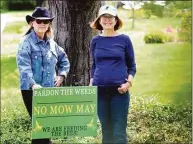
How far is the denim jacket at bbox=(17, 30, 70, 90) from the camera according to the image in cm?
196

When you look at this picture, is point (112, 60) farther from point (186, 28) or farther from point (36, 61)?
point (186, 28)

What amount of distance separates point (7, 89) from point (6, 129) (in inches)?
9.9

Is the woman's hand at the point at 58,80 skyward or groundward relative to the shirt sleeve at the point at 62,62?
groundward

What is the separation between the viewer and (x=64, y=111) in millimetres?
2014

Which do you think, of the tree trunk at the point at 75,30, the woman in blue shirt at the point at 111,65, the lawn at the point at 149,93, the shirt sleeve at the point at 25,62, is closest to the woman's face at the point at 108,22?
the woman in blue shirt at the point at 111,65

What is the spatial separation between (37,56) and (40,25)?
0.12 meters

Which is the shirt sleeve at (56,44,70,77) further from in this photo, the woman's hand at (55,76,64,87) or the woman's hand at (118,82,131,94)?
the woman's hand at (118,82,131,94)

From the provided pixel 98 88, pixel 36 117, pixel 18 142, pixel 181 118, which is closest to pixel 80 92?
pixel 98 88

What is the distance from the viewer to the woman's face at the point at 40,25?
1.98 metres

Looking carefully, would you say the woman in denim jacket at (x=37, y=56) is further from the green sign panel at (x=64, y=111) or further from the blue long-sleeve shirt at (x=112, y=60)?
the blue long-sleeve shirt at (x=112, y=60)

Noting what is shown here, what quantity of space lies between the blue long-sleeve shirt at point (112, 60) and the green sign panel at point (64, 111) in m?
0.07

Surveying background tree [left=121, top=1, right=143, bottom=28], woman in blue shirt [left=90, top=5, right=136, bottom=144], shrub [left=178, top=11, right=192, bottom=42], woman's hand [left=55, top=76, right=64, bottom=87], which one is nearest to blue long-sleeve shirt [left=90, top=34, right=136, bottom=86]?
woman in blue shirt [left=90, top=5, right=136, bottom=144]

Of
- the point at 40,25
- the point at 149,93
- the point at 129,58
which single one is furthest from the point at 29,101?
the point at 149,93

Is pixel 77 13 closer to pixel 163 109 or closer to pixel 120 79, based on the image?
pixel 120 79
